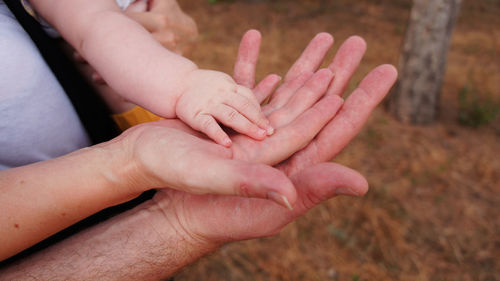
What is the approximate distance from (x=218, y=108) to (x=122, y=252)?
1.76 ft

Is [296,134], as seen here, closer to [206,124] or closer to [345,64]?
[206,124]

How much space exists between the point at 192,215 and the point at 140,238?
0.62 feet

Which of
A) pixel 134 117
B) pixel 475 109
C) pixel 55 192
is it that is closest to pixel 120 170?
pixel 55 192

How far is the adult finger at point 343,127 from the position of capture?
1.08 m

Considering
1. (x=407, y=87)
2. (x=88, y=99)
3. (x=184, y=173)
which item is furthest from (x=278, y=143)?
(x=407, y=87)

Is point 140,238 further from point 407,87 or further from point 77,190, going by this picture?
point 407,87

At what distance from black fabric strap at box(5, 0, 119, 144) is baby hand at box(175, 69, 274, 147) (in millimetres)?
362

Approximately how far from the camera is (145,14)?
4.97 ft

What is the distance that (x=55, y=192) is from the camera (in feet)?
3.00

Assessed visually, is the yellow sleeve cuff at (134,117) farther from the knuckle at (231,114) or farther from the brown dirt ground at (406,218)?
the brown dirt ground at (406,218)

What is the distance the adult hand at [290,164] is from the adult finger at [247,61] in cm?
21

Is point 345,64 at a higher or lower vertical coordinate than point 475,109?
higher

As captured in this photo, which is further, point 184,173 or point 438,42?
point 438,42

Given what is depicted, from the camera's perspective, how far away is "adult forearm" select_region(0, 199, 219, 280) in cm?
102
